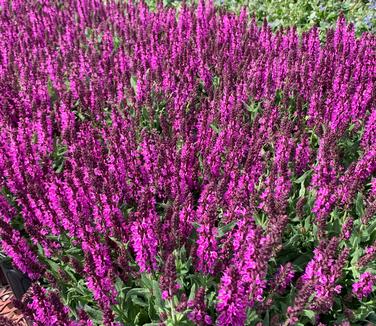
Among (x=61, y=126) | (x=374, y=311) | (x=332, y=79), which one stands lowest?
(x=374, y=311)

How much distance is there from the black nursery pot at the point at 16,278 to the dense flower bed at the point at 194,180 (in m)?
0.21

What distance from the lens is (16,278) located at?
4.57 metres

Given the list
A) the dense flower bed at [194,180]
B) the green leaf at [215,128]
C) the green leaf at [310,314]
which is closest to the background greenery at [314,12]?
the dense flower bed at [194,180]

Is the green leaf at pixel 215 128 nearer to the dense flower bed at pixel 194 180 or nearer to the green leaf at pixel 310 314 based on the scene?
the dense flower bed at pixel 194 180

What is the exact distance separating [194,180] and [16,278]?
2248 millimetres

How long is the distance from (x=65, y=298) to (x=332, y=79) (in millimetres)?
4981

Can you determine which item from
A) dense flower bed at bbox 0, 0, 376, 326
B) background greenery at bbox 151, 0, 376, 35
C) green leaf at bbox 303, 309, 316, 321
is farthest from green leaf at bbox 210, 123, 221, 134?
background greenery at bbox 151, 0, 376, 35

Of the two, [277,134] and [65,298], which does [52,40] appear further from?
[65,298]

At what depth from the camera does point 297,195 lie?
511 cm

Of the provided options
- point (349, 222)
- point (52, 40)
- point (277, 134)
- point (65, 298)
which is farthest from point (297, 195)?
point (52, 40)

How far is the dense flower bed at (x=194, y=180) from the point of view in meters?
3.38

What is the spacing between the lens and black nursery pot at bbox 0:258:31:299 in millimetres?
4527

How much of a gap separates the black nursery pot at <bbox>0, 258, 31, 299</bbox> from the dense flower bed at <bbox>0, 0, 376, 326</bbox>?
0.69ft

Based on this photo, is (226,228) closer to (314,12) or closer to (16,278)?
(16,278)
